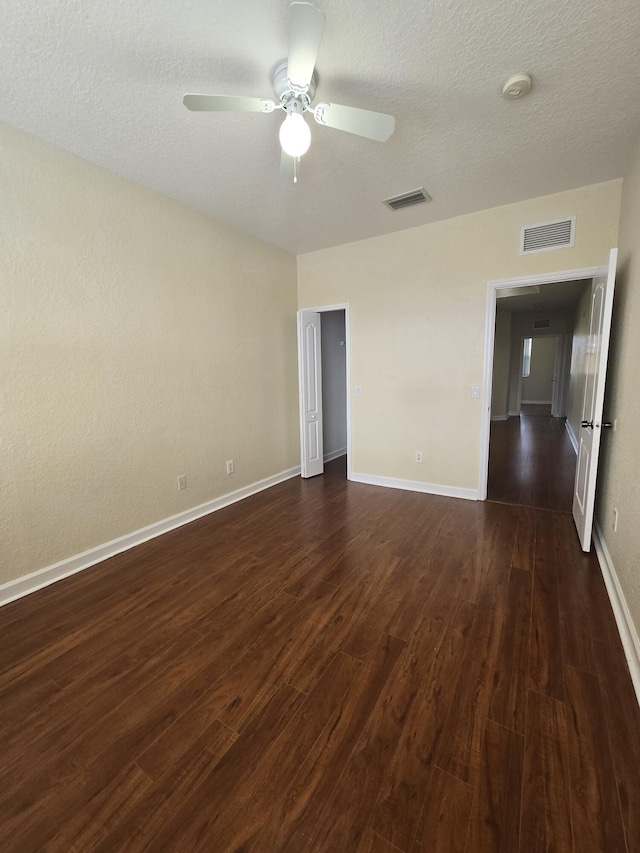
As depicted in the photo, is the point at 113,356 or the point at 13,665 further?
the point at 113,356

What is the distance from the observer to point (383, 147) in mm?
2324

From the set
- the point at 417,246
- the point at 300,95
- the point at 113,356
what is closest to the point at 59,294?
the point at 113,356

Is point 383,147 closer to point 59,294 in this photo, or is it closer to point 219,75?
point 219,75

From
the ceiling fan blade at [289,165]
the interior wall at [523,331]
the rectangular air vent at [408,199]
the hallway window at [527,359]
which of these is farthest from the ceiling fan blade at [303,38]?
the hallway window at [527,359]

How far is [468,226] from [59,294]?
139 inches

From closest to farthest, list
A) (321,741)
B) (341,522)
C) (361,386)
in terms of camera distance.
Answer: (321,741) → (341,522) → (361,386)

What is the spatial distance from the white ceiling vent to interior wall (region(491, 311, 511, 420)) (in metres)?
5.48

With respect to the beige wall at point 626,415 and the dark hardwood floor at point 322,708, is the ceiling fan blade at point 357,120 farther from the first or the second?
the dark hardwood floor at point 322,708

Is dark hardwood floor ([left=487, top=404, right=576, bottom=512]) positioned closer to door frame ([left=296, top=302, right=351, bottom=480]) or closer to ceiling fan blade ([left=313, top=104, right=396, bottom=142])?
door frame ([left=296, top=302, right=351, bottom=480])

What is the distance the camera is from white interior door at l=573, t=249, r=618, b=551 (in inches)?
95.1

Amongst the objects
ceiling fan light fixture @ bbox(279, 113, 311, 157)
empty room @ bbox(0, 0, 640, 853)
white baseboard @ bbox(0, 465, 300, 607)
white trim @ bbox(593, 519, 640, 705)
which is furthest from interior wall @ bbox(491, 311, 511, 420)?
ceiling fan light fixture @ bbox(279, 113, 311, 157)

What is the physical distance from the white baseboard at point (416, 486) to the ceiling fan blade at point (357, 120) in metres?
3.18

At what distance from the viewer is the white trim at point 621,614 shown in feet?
5.23

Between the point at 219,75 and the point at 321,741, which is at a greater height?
the point at 219,75
